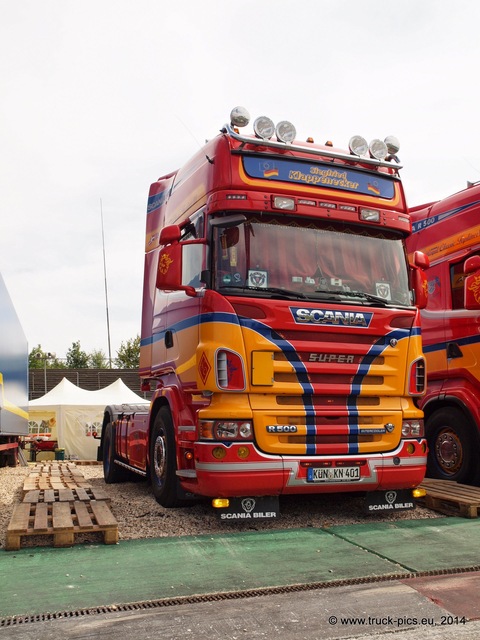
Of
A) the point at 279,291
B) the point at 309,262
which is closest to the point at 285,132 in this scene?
the point at 309,262

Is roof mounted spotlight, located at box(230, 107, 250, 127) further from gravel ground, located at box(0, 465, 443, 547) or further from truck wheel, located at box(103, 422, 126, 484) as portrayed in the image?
truck wheel, located at box(103, 422, 126, 484)

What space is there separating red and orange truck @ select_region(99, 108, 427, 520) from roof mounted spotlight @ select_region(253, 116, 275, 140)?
2 cm

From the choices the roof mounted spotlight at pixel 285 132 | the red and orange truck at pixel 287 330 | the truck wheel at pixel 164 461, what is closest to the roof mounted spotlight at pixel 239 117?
the red and orange truck at pixel 287 330

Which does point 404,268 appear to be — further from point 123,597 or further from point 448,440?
point 123,597

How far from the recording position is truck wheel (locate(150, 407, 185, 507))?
262 inches

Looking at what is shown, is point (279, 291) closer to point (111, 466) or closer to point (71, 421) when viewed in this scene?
point (111, 466)

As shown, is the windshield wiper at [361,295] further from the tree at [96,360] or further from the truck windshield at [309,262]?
the tree at [96,360]

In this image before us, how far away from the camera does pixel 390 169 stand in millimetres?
7254

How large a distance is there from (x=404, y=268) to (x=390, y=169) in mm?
1157

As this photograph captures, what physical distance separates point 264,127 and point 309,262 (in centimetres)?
146

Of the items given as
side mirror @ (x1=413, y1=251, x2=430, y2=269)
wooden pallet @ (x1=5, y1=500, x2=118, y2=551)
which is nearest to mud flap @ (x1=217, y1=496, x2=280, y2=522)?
wooden pallet @ (x1=5, y1=500, x2=118, y2=551)

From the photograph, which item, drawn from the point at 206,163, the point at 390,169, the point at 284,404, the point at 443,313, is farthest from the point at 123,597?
the point at 443,313

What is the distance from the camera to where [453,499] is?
6.80m

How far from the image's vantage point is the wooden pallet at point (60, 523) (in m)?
5.34
